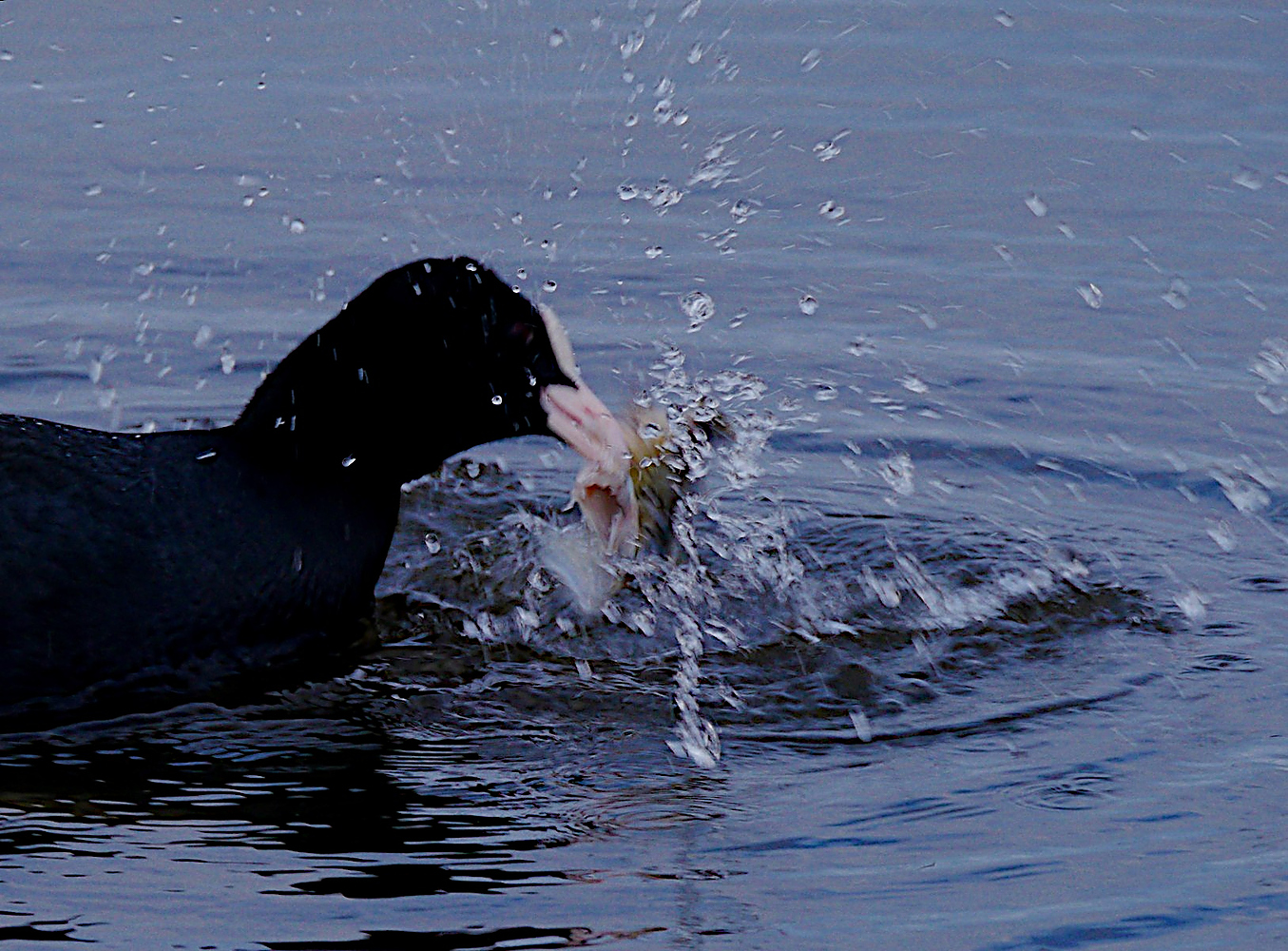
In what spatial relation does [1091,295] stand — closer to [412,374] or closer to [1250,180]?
[1250,180]

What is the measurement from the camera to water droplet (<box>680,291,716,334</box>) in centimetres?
676

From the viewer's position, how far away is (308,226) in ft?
25.0

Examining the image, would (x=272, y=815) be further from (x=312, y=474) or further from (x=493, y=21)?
(x=493, y=21)

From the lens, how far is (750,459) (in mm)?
5867

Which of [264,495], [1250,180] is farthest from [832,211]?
[264,495]

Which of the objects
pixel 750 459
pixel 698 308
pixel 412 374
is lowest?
pixel 750 459

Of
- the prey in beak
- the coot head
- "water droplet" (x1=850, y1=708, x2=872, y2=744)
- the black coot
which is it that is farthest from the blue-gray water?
the coot head

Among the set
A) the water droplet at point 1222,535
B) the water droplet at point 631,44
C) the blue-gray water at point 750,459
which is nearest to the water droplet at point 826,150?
the blue-gray water at point 750,459

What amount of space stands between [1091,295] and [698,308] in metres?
1.19

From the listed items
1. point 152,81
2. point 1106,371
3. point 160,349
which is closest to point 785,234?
point 1106,371

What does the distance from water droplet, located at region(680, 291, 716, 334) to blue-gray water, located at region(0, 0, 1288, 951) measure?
0.02 m

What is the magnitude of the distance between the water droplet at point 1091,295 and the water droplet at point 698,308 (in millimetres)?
1101

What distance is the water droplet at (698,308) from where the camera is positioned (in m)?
6.76

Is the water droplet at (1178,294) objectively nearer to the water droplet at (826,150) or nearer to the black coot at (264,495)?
the water droplet at (826,150)
